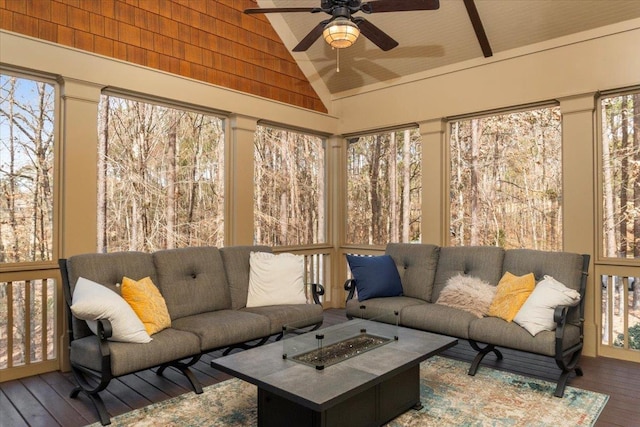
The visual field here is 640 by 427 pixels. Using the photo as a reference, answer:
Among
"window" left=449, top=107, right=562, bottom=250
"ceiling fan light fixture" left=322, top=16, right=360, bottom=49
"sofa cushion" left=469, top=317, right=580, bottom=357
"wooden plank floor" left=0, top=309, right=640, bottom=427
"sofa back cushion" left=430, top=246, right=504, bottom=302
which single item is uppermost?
"ceiling fan light fixture" left=322, top=16, right=360, bottom=49

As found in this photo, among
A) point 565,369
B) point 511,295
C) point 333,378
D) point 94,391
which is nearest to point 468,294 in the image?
point 511,295

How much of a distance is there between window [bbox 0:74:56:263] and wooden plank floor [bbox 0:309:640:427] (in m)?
1.05

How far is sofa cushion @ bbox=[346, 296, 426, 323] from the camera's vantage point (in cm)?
401

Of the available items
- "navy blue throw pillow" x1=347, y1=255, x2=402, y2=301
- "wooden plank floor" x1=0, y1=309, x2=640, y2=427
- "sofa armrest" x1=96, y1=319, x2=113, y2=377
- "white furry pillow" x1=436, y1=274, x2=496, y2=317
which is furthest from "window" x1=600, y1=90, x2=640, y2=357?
"sofa armrest" x1=96, y1=319, x2=113, y2=377

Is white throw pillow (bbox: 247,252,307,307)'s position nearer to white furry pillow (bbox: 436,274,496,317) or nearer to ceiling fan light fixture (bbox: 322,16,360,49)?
white furry pillow (bbox: 436,274,496,317)

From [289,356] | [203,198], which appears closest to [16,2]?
[203,198]

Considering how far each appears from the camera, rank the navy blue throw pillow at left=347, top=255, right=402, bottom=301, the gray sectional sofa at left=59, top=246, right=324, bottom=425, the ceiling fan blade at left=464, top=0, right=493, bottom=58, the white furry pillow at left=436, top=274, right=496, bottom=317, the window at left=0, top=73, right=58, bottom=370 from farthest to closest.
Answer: the navy blue throw pillow at left=347, top=255, right=402, bottom=301 < the ceiling fan blade at left=464, top=0, right=493, bottom=58 < the white furry pillow at left=436, top=274, right=496, bottom=317 < the window at left=0, top=73, right=58, bottom=370 < the gray sectional sofa at left=59, top=246, right=324, bottom=425

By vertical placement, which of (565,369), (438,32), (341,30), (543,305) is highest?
(438,32)

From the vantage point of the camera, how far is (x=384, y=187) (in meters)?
5.69

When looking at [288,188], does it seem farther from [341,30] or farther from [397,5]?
[397,5]

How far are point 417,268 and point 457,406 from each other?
1.78 meters

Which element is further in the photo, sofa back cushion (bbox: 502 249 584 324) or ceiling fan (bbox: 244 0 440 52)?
sofa back cushion (bbox: 502 249 584 324)

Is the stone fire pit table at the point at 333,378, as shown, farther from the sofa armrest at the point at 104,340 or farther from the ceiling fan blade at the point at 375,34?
the ceiling fan blade at the point at 375,34

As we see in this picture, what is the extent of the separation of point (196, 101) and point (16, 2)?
1617 millimetres
